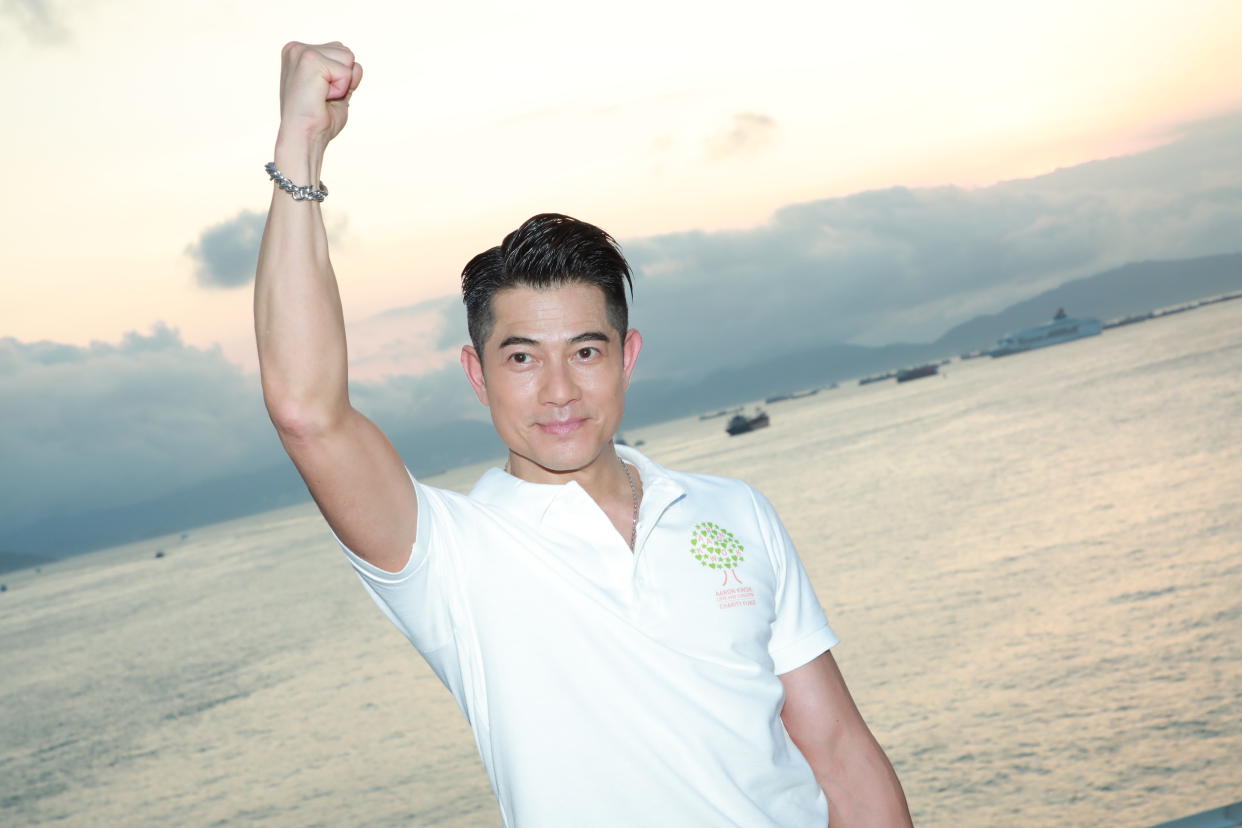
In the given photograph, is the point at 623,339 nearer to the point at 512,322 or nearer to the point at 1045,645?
the point at 512,322

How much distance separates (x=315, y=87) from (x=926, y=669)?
17.6 metres

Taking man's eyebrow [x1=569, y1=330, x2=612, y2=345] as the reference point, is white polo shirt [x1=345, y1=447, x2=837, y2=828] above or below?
below

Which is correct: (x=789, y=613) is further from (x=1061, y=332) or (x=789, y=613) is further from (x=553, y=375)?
(x=1061, y=332)

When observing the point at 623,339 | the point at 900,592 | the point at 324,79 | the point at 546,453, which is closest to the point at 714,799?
the point at 546,453

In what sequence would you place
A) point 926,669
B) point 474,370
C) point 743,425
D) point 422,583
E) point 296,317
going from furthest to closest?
point 743,425, point 926,669, point 474,370, point 422,583, point 296,317

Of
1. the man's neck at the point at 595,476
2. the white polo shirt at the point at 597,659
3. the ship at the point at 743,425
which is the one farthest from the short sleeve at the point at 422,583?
the ship at the point at 743,425

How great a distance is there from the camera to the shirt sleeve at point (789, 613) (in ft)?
6.89

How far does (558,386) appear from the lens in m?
2.03

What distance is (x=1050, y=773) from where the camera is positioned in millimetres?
12750

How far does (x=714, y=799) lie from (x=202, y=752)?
23350 millimetres

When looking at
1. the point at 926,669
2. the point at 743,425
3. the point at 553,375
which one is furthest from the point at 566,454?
the point at 743,425

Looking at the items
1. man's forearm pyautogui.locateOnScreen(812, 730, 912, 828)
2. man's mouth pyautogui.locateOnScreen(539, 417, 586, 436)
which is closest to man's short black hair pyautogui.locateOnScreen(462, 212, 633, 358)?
man's mouth pyautogui.locateOnScreen(539, 417, 586, 436)

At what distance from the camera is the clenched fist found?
1.63m

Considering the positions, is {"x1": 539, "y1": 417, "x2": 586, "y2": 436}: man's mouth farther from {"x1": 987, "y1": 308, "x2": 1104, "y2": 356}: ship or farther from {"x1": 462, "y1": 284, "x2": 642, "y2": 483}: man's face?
{"x1": 987, "y1": 308, "x2": 1104, "y2": 356}: ship
